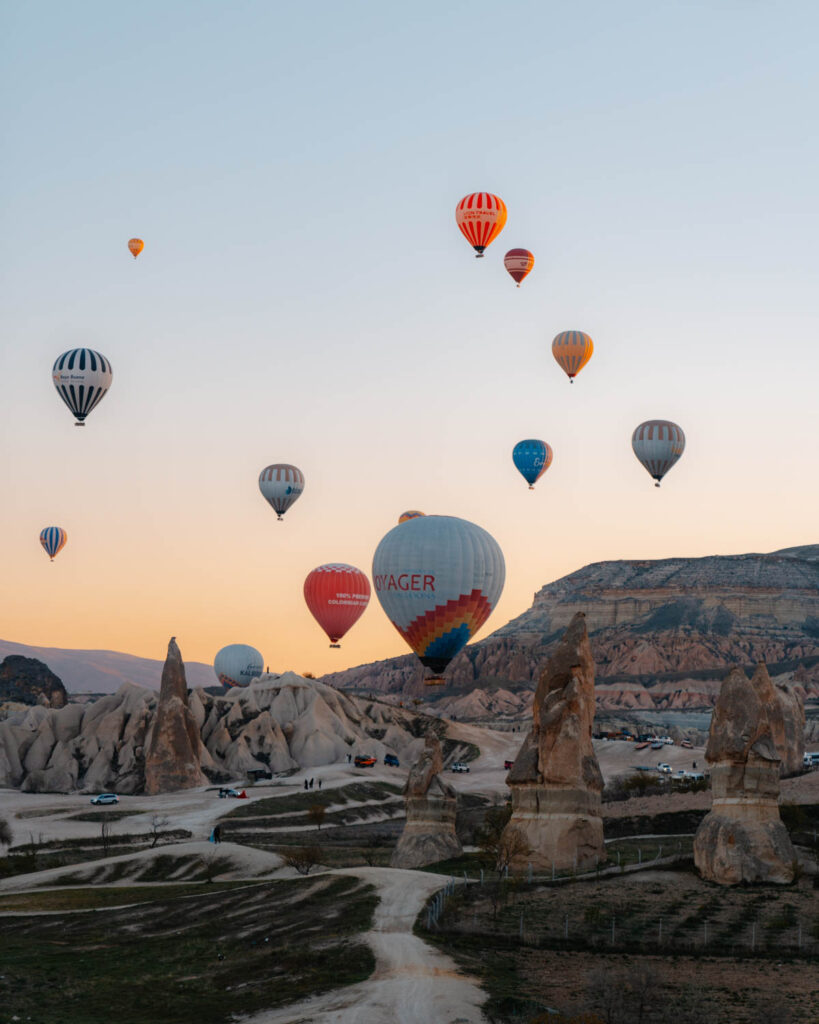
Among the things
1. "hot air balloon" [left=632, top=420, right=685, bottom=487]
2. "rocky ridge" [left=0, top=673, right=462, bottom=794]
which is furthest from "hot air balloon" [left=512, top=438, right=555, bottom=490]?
"rocky ridge" [left=0, top=673, right=462, bottom=794]

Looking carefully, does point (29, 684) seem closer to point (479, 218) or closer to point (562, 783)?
point (479, 218)

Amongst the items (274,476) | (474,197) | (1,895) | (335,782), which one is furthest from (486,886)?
(274,476)

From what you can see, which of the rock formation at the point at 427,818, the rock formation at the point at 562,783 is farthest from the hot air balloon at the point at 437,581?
the rock formation at the point at 562,783

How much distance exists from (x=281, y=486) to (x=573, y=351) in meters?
30.4

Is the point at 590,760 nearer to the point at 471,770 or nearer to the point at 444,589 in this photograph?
the point at 444,589

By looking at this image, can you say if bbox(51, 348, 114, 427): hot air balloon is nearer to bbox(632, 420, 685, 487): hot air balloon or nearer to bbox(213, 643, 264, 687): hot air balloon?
bbox(632, 420, 685, 487): hot air balloon

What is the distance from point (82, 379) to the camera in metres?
94.0

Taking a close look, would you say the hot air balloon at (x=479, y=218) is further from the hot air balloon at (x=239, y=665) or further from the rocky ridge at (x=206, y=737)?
the hot air balloon at (x=239, y=665)

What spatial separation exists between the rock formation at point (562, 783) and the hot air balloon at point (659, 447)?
6491cm

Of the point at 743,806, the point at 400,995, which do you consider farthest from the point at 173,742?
the point at 400,995

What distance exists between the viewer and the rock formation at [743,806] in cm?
5081

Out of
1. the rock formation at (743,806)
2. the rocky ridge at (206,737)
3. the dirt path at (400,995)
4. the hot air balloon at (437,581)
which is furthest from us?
the rocky ridge at (206,737)

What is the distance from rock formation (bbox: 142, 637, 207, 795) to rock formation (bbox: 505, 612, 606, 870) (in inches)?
2417

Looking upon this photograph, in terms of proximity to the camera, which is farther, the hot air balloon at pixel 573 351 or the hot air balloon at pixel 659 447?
the hot air balloon at pixel 659 447
